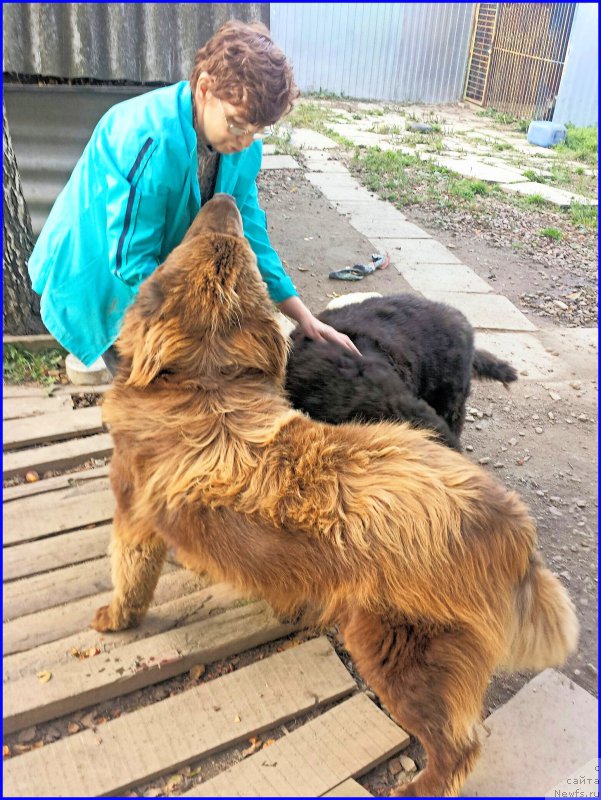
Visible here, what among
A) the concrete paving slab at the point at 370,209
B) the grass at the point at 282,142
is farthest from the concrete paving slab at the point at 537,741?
the grass at the point at 282,142

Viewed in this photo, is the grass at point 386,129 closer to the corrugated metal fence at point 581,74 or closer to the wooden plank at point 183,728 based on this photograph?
the corrugated metal fence at point 581,74

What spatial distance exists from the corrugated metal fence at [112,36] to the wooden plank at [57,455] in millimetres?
3261

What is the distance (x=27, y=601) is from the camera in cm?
272

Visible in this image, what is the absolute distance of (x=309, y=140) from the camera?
36.5ft

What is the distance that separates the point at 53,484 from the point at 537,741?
255 cm

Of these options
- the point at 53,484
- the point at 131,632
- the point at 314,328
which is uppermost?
the point at 314,328

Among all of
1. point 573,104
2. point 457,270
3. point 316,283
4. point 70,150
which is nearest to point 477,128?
point 573,104

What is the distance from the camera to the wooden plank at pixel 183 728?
214 centimetres

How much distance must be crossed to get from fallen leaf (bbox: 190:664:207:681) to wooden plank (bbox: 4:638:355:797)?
102 millimetres

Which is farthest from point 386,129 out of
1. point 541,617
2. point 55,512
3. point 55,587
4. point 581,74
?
point 541,617

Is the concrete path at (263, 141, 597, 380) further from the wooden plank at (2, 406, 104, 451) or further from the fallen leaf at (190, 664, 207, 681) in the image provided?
the fallen leaf at (190, 664, 207, 681)

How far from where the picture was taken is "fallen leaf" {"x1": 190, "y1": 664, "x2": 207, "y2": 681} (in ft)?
8.54

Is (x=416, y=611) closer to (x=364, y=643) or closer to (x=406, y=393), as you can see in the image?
(x=364, y=643)

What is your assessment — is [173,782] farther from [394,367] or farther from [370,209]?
[370,209]
